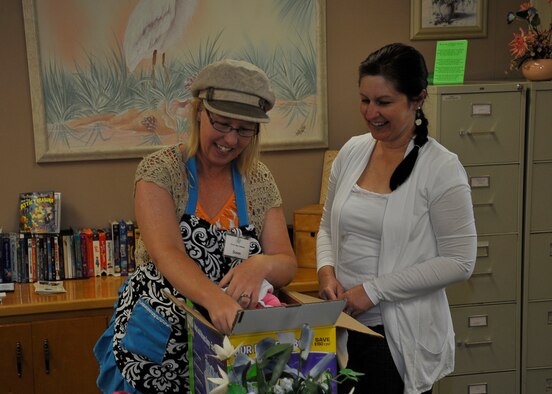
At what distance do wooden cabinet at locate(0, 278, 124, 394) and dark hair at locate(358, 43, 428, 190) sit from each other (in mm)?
1609

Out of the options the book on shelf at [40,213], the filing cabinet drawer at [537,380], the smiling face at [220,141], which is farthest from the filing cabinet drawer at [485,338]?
the smiling face at [220,141]

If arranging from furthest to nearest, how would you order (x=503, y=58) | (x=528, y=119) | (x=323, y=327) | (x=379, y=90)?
(x=503, y=58)
(x=528, y=119)
(x=379, y=90)
(x=323, y=327)

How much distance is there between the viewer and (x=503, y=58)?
13.0ft

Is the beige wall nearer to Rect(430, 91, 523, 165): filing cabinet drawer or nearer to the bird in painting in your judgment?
the bird in painting

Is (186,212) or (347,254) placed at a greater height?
(186,212)

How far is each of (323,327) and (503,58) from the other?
292 centimetres

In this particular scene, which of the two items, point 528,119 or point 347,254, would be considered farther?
point 528,119

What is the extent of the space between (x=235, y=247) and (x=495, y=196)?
198cm

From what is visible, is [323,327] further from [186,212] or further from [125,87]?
[125,87]

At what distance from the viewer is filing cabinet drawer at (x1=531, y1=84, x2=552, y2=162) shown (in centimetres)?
343

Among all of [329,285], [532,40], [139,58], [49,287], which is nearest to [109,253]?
[49,287]

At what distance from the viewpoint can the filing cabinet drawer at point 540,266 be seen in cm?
352

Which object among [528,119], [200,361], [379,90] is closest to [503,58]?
[528,119]

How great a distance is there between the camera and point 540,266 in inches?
139
